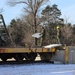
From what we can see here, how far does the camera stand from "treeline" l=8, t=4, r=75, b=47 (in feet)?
165

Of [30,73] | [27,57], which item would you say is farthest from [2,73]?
[27,57]

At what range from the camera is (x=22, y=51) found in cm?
1727

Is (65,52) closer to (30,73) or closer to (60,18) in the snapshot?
(30,73)

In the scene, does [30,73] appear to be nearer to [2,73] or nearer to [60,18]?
[2,73]

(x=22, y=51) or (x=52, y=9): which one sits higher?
(x=52, y=9)

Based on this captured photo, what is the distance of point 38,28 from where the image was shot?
48.4 meters

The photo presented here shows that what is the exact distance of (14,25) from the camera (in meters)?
65.1

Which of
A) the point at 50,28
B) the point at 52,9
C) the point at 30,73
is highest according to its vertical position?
the point at 52,9

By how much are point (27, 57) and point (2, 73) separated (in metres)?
5.25

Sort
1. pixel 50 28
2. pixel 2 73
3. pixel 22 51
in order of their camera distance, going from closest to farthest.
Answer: pixel 2 73 → pixel 22 51 → pixel 50 28

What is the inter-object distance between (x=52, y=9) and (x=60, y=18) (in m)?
3.15

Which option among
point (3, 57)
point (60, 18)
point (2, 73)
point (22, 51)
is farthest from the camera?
point (60, 18)

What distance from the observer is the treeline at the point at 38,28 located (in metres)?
50.2

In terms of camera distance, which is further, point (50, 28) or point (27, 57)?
point (50, 28)
